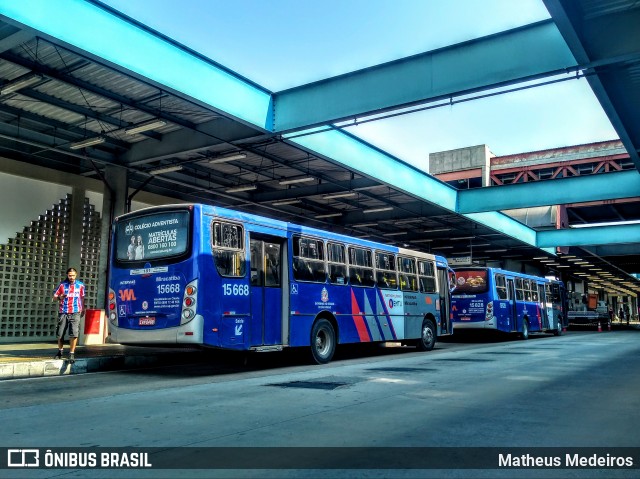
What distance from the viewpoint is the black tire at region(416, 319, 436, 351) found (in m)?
17.6

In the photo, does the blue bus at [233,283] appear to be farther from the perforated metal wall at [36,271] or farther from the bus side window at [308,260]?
the perforated metal wall at [36,271]

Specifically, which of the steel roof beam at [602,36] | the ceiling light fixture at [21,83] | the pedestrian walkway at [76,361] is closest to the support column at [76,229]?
the pedestrian walkway at [76,361]

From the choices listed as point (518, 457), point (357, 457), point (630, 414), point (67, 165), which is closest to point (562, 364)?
point (630, 414)

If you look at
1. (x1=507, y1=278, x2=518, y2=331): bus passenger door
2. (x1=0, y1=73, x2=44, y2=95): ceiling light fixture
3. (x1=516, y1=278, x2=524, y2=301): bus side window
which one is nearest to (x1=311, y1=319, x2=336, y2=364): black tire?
(x1=0, y1=73, x2=44, y2=95): ceiling light fixture

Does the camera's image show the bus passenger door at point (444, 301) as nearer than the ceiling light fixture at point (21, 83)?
No

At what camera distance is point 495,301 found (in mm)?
22484

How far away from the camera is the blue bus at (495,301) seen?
22.2 metres

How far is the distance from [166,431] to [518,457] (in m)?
3.45

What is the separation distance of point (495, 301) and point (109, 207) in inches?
595

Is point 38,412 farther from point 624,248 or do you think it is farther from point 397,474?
point 624,248

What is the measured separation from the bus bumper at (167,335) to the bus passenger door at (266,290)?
57.7 inches

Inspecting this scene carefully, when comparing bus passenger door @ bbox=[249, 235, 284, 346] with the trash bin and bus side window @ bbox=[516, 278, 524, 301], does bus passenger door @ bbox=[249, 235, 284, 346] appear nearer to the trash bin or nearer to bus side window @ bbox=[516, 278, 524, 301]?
the trash bin

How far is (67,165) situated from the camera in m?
18.3

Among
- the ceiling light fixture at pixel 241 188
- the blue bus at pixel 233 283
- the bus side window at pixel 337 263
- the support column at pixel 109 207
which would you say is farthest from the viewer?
the ceiling light fixture at pixel 241 188
